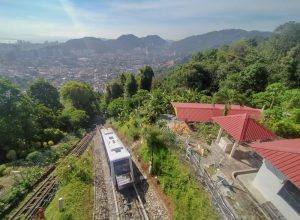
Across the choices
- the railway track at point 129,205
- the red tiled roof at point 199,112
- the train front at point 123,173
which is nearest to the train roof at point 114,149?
the train front at point 123,173

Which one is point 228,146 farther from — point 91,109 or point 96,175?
point 91,109

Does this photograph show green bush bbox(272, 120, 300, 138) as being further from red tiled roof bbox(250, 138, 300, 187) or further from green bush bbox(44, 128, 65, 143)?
green bush bbox(44, 128, 65, 143)

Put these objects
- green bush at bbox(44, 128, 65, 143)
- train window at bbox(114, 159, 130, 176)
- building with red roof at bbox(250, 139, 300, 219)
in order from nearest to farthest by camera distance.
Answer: building with red roof at bbox(250, 139, 300, 219) < train window at bbox(114, 159, 130, 176) < green bush at bbox(44, 128, 65, 143)

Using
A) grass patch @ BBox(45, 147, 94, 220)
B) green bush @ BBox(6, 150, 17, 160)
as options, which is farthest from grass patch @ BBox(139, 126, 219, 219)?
green bush @ BBox(6, 150, 17, 160)

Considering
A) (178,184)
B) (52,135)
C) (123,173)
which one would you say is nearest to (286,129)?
(178,184)

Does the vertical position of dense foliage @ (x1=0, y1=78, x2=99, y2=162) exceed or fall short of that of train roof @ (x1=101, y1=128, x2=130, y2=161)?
it falls short
